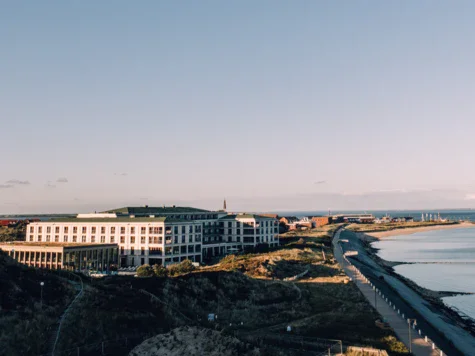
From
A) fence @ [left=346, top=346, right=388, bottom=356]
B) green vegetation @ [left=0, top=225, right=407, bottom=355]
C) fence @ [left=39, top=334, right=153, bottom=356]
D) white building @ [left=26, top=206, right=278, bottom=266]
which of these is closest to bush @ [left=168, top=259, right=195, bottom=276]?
green vegetation @ [left=0, top=225, right=407, bottom=355]

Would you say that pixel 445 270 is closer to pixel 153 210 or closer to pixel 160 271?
pixel 160 271

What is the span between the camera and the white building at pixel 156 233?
120m

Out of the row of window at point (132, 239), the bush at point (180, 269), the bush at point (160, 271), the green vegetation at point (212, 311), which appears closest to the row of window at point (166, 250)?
the row of window at point (132, 239)

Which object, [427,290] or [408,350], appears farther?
[427,290]

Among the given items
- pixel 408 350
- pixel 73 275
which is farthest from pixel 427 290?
pixel 73 275

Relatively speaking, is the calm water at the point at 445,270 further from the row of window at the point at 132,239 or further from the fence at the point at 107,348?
the fence at the point at 107,348

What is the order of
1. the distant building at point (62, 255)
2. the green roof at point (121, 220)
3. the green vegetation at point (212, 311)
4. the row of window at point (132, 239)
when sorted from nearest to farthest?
the green vegetation at point (212, 311)
the distant building at point (62, 255)
the row of window at point (132, 239)
the green roof at point (121, 220)

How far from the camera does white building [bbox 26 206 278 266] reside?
120m

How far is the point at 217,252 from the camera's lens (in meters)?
144

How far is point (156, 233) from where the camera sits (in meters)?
120

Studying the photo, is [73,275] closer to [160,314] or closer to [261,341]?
[160,314]

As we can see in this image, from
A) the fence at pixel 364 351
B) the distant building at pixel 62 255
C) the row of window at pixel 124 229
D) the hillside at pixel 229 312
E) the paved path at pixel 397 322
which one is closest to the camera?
the fence at pixel 364 351

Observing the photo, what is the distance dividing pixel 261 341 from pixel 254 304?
2445 centimetres

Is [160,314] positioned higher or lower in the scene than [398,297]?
higher
